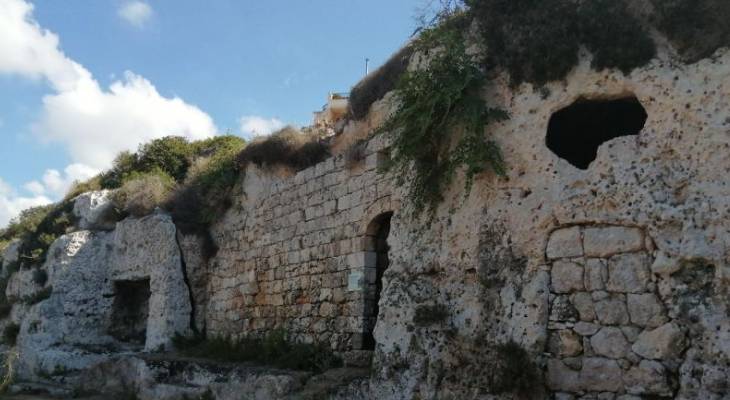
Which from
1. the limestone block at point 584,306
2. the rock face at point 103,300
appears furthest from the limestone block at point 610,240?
the rock face at point 103,300

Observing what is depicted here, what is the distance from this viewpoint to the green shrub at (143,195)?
1395cm

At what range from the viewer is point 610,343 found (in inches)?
197

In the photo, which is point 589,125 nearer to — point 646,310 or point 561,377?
point 646,310

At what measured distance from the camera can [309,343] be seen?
8.95m

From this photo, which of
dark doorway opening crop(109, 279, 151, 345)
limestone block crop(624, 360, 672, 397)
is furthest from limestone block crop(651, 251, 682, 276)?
dark doorway opening crop(109, 279, 151, 345)

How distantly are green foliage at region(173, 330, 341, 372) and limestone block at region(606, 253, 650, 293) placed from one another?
4165 mm

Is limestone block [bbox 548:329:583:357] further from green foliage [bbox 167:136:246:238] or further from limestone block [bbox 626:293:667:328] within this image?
green foliage [bbox 167:136:246:238]

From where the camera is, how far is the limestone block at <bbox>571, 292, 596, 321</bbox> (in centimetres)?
516

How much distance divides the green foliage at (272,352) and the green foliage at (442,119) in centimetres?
272

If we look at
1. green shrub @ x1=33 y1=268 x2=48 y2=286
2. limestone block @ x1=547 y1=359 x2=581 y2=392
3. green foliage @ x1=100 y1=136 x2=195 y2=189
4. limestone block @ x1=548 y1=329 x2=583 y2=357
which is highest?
green foliage @ x1=100 y1=136 x2=195 y2=189

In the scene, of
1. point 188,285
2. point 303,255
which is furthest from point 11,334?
point 303,255

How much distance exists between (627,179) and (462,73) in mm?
1965

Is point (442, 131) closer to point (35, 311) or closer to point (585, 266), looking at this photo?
point (585, 266)

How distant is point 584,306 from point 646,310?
48 cm
